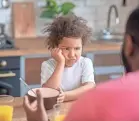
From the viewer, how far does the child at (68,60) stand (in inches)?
87.7

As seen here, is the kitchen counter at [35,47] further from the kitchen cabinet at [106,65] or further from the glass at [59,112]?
the glass at [59,112]

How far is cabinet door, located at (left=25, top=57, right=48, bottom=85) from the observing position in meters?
3.44

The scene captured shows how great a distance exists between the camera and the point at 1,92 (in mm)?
3119

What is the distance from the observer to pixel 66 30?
2297 millimetres

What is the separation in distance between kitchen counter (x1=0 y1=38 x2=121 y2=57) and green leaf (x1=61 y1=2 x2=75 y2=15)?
1.15 ft

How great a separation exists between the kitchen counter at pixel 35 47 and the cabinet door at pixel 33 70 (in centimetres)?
10

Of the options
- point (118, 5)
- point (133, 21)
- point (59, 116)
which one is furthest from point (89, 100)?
point (118, 5)

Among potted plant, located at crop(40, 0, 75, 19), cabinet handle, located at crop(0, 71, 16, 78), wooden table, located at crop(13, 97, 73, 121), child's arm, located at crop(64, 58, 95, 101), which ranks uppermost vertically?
potted plant, located at crop(40, 0, 75, 19)

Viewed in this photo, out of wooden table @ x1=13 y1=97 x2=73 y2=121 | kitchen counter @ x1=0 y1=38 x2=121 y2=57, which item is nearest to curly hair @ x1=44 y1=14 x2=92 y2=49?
wooden table @ x1=13 y1=97 x2=73 y2=121

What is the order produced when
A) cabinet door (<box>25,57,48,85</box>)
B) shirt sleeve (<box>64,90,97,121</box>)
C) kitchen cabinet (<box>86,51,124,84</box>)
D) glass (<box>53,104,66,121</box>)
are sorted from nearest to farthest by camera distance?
shirt sleeve (<box>64,90,97,121</box>) < glass (<box>53,104,66,121</box>) < cabinet door (<box>25,57,48,85</box>) < kitchen cabinet (<box>86,51,124,84</box>)

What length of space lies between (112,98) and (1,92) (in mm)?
2182

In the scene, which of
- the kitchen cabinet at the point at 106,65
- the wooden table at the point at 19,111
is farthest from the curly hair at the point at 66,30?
the kitchen cabinet at the point at 106,65

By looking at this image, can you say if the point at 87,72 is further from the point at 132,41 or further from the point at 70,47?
the point at 132,41

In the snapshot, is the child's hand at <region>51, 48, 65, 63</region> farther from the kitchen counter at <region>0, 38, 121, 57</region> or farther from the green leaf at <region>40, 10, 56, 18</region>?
the green leaf at <region>40, 10, 56, 18</region>
